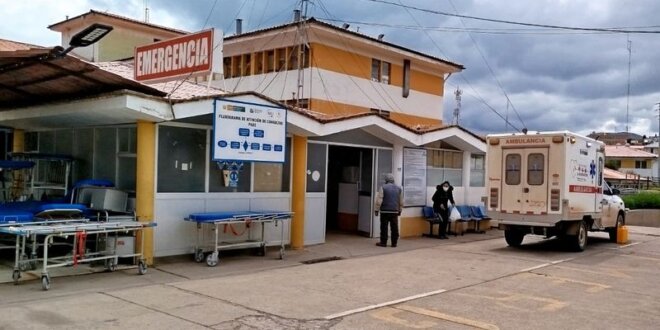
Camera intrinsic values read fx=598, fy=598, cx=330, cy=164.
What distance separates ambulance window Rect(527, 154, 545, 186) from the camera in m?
14.3

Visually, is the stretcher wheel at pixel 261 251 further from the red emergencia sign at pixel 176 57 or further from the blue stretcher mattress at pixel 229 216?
the red emergencia sign at pixel 176 57

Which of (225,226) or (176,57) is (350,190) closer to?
(225,226)

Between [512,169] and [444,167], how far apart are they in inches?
141

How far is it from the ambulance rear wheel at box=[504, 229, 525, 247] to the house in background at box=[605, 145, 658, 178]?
57423 millimetres

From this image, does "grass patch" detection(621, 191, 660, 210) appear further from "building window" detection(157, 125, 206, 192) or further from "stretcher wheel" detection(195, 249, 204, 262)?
"stretcher wheel" detection(195, 249, 204, 262)

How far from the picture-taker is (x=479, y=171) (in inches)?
781

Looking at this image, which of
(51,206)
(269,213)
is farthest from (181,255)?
(51,206)

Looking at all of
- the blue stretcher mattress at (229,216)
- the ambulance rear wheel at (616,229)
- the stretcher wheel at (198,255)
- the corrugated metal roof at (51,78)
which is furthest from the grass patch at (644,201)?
the corrugated metal roof at (51,78)

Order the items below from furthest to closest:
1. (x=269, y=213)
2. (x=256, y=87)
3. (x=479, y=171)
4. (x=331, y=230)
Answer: (x=256, y=87)
(x=479, y=171)
(x=331, y=230)
(x=269, y=213)

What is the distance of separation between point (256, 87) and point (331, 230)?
382 inches

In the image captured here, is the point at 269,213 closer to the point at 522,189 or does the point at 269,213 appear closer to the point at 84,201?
the point at 84,201

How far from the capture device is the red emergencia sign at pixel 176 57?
1065cm

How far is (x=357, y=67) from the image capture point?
24.4 m

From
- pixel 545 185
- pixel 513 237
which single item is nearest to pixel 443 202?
pixel 513 237
